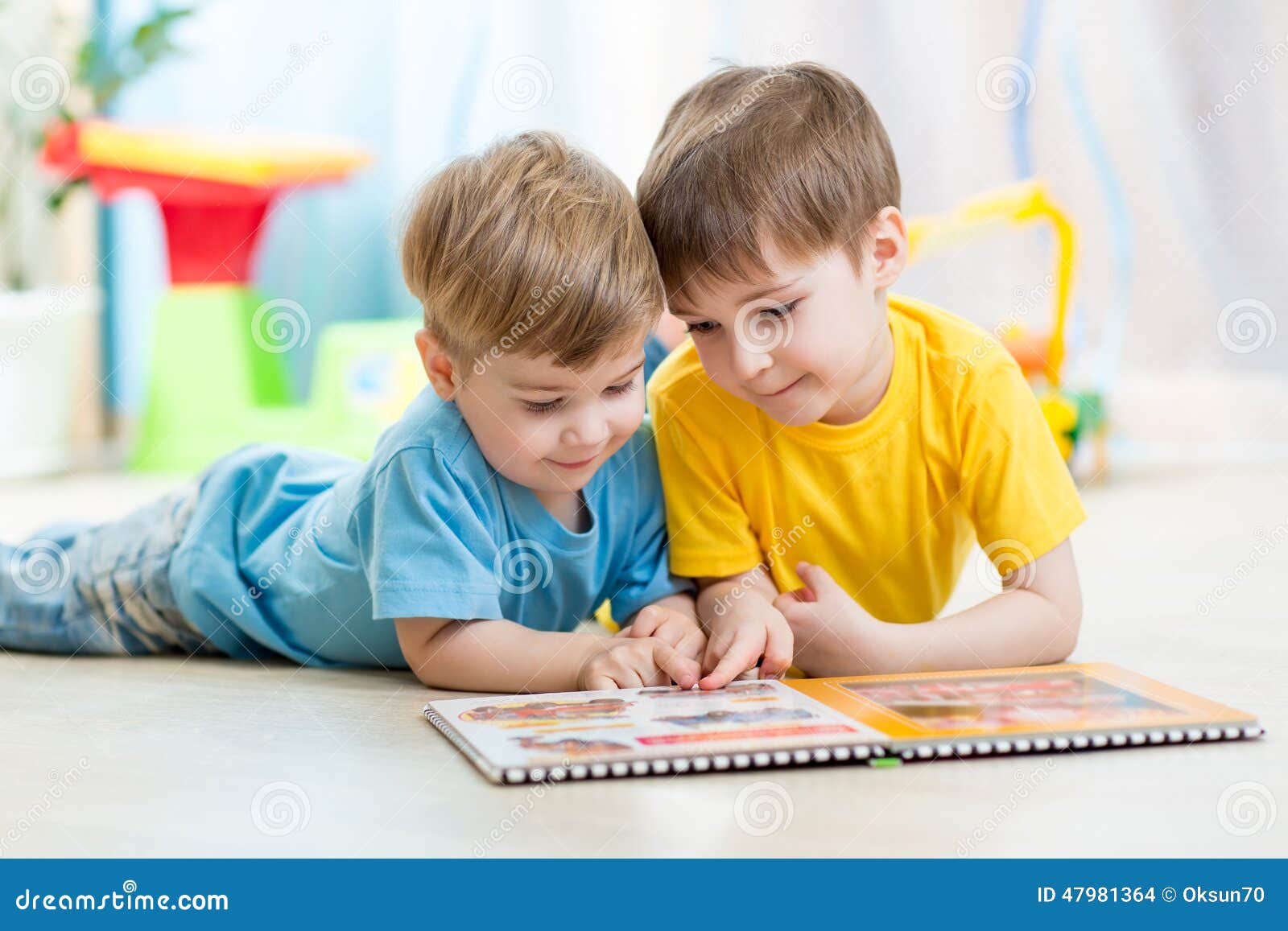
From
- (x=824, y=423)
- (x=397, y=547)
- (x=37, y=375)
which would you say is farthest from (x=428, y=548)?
(x=37, y=375)

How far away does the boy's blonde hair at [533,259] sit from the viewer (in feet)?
3.14

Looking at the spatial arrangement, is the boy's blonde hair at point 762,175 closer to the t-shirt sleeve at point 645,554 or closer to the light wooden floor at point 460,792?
the t-shirt sleeve at point 645,554

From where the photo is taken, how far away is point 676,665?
3.15 feet

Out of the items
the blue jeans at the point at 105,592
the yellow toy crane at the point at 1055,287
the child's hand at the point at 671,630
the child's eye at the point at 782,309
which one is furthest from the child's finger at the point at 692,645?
the yellow toy crane at the point at 1055,287

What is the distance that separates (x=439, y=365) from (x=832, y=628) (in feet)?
1.13

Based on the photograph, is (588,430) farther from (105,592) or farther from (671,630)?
(105,592)

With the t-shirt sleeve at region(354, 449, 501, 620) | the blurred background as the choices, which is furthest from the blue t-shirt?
the blurred background

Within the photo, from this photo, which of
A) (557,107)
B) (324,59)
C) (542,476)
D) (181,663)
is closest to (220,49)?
(324,59)

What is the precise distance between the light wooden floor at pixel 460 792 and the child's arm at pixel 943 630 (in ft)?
0.35

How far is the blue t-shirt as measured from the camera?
100 cm

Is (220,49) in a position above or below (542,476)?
above
